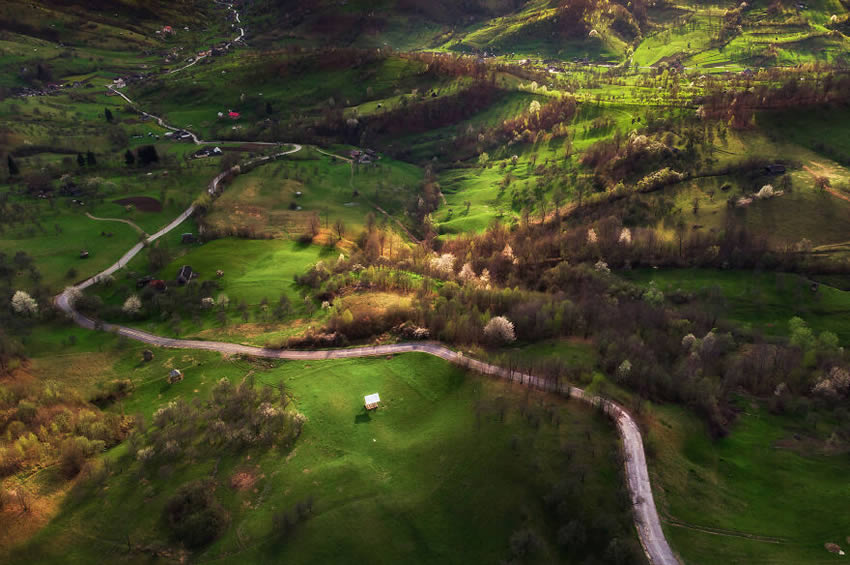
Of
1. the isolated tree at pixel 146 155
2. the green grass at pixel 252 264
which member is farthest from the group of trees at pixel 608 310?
the isolated tree at pixel 146 155

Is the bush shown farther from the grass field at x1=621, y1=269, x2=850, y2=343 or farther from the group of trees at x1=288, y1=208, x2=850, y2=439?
the grass field at x1=621, y1=269, x2=850, y2=343

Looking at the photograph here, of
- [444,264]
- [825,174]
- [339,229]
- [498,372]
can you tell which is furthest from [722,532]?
[825,174]

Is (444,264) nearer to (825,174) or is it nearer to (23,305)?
(23,305)

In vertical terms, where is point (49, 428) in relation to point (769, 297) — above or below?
below

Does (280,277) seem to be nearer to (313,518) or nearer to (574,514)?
(313,518)

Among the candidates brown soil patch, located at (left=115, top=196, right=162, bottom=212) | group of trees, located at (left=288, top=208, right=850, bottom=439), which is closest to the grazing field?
brown soil patch, located at (left=115, top=196, right=162, bottom=212)

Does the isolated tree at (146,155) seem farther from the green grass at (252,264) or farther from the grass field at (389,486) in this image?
the grass field at (389,486)
